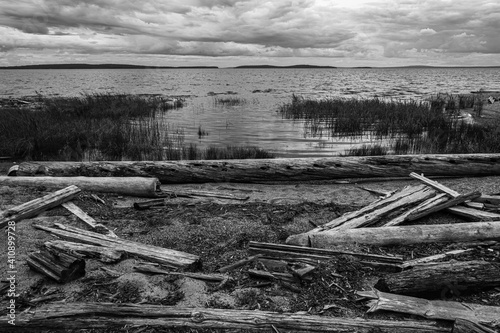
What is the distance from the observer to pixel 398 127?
656 inches

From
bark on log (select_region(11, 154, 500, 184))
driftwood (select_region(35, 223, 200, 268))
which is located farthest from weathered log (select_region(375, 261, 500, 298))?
bark on log (select_region(11, 154, 500, 184))

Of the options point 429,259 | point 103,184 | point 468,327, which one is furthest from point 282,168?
point 468,327

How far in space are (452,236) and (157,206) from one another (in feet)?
17.5

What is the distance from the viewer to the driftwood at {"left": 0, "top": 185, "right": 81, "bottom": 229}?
579 centimetres

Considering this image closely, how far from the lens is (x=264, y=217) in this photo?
6.64 m

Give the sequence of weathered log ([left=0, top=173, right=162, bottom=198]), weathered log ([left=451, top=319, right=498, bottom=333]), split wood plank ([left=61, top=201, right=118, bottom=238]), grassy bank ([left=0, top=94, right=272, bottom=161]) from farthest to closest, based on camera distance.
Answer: grassy bank ([left=0, top=94, right=272, bottom=161]), weathered log ([left=0, top=173, right=162, bottom=198]), split wood plank ([left=61, top=201, right=118, bottom=238]), weathered log ([left=451, top=319, right=498, bottom=333])

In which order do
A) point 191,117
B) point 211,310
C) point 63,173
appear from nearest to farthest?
point 211,310 → point 63,173 → point 191,117

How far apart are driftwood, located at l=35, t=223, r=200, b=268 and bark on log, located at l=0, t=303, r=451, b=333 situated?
1.07 metres

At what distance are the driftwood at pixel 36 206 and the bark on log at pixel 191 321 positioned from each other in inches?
112

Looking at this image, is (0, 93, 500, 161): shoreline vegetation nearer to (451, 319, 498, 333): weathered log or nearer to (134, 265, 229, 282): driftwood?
(134, 265, 229, 282): driftwood

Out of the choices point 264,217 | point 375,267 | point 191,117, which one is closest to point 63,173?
point 264,217

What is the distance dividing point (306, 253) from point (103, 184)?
16.8 feet

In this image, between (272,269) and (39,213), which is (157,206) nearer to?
(39,213)

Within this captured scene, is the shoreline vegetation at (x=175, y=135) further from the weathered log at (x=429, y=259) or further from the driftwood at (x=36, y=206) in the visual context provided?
the weathered log at (x=429, y=259)
